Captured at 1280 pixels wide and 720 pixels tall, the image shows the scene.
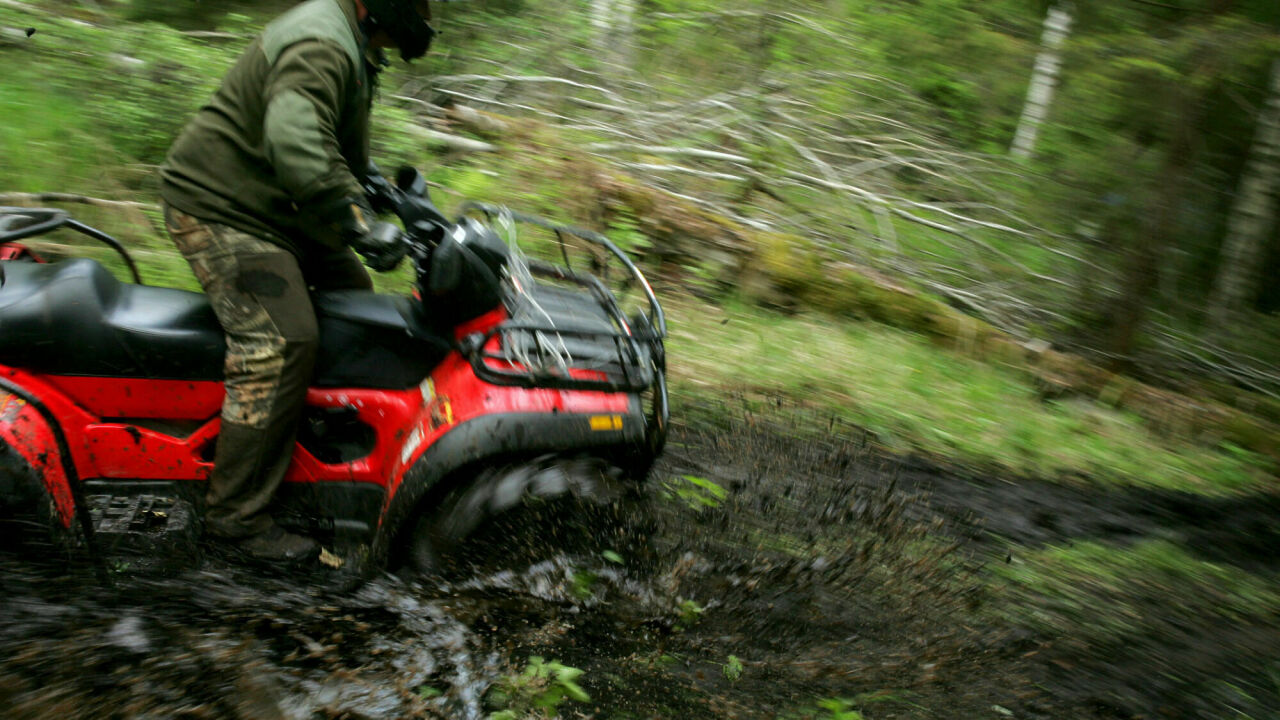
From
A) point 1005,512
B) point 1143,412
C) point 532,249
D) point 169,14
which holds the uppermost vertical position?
point 169,14

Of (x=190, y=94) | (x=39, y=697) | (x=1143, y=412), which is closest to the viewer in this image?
(x=39, y=697)

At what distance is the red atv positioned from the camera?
8.25 feet

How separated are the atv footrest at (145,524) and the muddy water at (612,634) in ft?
0.25

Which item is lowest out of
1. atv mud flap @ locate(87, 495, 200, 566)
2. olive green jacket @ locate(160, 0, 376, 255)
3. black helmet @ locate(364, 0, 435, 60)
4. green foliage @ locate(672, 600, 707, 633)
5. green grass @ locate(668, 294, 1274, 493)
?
green grass @ locate(668, 294, 1274, 493)

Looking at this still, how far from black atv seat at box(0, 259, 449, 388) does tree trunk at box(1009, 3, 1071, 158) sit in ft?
22.5

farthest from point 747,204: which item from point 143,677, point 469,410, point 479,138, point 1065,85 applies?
point 143,677

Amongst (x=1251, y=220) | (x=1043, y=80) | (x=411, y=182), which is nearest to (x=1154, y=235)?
(x=1251, y=220)

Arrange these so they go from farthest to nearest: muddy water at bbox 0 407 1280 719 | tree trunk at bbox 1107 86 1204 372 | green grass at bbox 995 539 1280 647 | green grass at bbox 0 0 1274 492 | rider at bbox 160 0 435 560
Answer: tree trunk at bbox 1107 86 1204 372 < green grass at bbox 0 0 1274 492 < green grass at bbox 995 539 1280 647 < rider at bbox 160 0 435 560 < muddy water at bbox 0 407 1280 719

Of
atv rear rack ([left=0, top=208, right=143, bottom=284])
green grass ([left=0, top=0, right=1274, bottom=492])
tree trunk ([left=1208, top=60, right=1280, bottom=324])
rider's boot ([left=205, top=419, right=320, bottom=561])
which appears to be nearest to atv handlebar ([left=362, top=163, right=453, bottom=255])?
rider's boot ([left=205, top=419, right=320, bottom=561])

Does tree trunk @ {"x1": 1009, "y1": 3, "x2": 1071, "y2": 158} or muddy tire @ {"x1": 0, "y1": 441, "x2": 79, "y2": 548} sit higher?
tree trunk @ {"x1": 1009, "y1": 3, "x2": 1071, "y2": 158}

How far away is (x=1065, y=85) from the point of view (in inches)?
308

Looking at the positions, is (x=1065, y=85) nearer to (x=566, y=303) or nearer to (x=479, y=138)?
(x=479, y=138)

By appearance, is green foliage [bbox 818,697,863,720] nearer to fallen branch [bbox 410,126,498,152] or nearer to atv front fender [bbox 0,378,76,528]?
atv front fender [bbox 0,378,76,528]

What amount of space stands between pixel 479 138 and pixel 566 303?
510 cm
